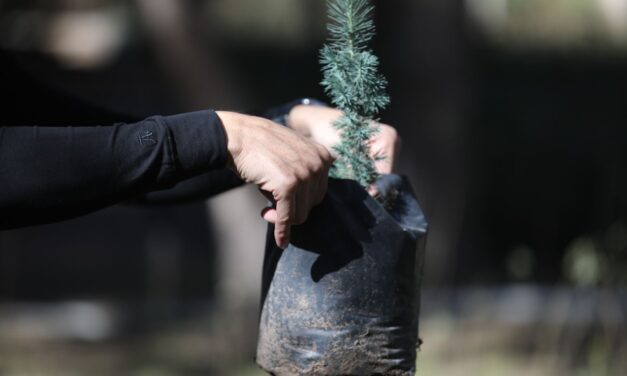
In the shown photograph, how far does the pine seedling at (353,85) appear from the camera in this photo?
6.02 feet

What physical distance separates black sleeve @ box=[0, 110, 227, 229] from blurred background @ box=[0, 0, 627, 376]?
277 cm

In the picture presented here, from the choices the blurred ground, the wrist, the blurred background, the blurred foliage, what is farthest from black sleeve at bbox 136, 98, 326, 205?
the blurred foliage

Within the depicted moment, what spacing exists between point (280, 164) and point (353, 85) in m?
0.28

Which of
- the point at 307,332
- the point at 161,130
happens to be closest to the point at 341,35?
the point at 161,130

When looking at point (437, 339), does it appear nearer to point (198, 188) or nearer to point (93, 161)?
point (198, 188)

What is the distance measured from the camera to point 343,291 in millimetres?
1769

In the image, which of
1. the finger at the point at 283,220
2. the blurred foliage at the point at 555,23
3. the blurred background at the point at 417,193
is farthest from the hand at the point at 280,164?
the blurred foliage at the point at 555,23

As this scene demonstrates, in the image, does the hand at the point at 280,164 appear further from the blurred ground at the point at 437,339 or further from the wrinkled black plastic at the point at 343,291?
the blurred ground at the point at 437,339

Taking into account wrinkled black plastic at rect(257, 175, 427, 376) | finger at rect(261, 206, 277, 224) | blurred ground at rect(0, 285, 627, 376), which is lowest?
blurred ground at rect(0, 285, 627, 376)

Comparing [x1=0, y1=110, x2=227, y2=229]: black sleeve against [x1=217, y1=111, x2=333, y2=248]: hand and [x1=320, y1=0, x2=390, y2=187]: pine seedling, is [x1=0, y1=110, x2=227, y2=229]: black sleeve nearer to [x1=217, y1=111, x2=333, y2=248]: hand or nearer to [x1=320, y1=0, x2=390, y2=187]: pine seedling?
[x1=217, y1=111, x2=333, y2=248]: hand

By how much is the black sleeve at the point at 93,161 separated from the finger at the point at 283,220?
131 mm

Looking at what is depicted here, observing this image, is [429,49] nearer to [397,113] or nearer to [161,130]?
[397,113]

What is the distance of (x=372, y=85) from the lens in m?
1.85

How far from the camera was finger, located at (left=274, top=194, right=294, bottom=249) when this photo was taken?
166 centimetres
